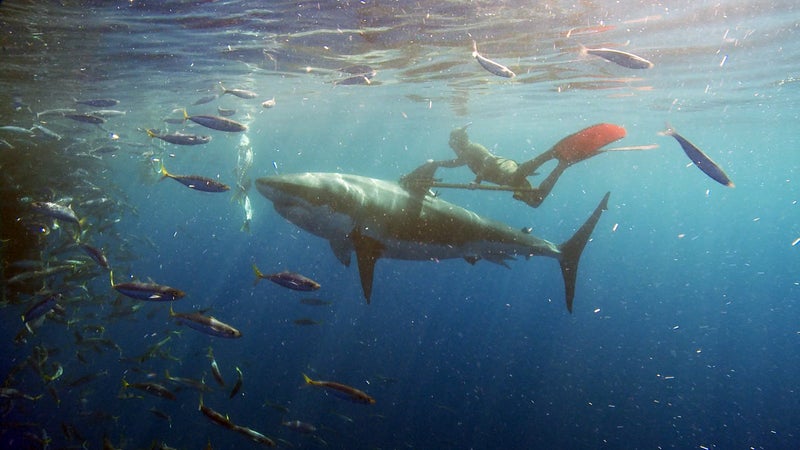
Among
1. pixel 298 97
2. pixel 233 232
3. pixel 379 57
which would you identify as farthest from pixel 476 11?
pixel 233 232

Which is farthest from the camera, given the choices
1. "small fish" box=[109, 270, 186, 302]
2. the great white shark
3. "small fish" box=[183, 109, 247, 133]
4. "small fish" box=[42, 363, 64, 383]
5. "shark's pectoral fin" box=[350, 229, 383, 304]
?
"small fish" box=[42, 363, 64, 383]

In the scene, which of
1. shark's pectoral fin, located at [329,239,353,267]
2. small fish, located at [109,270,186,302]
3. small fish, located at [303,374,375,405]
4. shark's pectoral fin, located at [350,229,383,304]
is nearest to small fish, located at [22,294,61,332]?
small fish, located at [109,270,186,302]

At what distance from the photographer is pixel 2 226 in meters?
11.2

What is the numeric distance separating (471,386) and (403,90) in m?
16.5

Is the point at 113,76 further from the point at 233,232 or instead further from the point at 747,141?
the point at 747,141

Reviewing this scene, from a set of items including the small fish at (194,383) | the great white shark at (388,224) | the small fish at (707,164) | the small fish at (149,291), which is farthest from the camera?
the small fish at (194,383)

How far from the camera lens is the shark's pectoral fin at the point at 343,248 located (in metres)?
6.83

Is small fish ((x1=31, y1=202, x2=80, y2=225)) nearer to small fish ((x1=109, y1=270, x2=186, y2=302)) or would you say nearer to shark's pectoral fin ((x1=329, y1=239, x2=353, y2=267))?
small fish ((x1=109, y1=270, x2=186, y2=302))

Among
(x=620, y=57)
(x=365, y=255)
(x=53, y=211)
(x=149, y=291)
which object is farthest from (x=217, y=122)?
(x=620, y=57)

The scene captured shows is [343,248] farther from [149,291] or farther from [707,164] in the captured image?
[707,164]

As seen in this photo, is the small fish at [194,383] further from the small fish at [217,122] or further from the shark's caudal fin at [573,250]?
the shark's caudal fin at [573,250]

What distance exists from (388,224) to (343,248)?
0.93 metres

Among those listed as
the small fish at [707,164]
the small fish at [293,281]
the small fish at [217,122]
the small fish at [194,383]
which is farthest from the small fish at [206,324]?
the small fish at [707,164]

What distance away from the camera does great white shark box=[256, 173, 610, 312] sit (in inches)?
228
